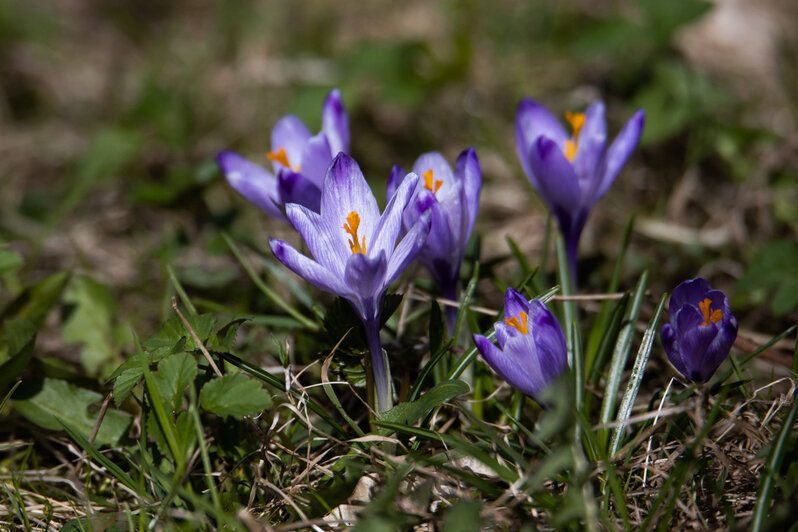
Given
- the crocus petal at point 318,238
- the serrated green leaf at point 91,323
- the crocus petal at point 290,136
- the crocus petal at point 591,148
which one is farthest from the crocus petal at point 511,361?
the serrated green leaf at point 91,323

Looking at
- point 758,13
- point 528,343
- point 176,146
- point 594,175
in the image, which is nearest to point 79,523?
point 528,343

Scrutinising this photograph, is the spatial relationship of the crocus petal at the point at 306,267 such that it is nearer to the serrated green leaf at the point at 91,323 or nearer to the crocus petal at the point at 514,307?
the crocus petal at the point at 514,307

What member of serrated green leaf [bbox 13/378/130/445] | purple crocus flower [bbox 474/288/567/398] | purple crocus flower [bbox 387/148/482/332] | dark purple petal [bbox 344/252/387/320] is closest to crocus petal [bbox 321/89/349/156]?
purple crocus flower [bbox 387/148/482/332]

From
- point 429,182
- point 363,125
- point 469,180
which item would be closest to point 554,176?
point 469,180

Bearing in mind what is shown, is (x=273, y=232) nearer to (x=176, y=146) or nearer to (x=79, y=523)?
(x=176, y=146)

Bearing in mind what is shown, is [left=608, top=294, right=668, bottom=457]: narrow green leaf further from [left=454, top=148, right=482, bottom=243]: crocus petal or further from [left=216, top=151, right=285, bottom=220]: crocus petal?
[left=216, top=151, right=285, bottom=220]: crocus petal

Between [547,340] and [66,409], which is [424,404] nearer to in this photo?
[547,340]

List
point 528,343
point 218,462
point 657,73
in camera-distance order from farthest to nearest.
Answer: point 657,73 < point 218,462 < point 528,343
